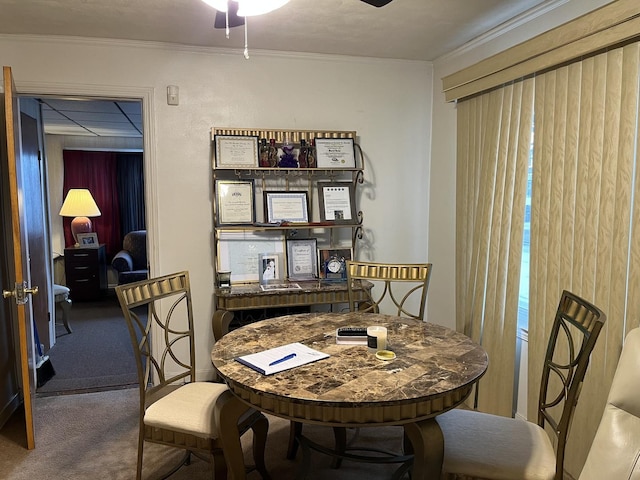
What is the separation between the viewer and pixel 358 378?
63.9 inches

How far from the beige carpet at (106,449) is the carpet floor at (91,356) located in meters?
0.28

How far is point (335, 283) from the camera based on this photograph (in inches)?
129

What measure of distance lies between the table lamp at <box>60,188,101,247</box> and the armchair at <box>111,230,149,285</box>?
1.78ft

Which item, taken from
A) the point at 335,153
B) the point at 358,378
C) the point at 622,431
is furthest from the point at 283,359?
the point at 335,153

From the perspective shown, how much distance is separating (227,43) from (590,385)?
2.93 meters

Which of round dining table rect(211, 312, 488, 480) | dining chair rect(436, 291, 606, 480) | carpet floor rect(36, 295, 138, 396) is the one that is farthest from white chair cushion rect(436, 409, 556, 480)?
carpet floor rect(36, 295, 138, 396)

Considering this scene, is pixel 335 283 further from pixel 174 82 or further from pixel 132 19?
pixel 132 19

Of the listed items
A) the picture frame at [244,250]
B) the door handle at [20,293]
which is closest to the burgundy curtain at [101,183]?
the picture frame at [244,250]

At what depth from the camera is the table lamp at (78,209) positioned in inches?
235

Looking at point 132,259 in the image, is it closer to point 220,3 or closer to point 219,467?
point 219,467

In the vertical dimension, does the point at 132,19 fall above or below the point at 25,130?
above

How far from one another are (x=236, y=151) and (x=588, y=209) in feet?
7.08

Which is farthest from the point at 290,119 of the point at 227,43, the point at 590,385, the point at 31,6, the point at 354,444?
the point at 590,385

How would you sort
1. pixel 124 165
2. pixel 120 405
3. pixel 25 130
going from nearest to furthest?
pixel 120 405 → pixel 25 130 → pixel 124 165
